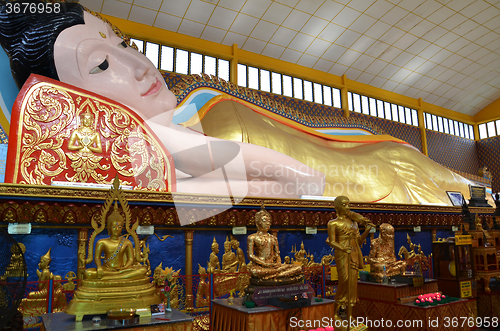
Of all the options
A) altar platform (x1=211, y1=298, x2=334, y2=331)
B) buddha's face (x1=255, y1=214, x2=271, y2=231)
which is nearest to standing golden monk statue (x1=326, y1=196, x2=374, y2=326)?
altar platform (x1=211, y1=298, x2=334, y2=331)

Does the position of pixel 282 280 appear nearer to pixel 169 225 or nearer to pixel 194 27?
pixel 169 225

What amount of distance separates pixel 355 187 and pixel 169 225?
3.57 m

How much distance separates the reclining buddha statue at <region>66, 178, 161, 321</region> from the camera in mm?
2781

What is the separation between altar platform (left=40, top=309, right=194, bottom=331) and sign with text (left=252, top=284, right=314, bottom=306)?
0.84 m

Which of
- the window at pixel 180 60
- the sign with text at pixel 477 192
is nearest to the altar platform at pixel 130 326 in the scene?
the window at pixel 180 60

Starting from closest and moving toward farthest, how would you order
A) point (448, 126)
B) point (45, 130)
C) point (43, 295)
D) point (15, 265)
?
point (15, 265) → point (43, 295) → point (45, 130) → point (448, 126)

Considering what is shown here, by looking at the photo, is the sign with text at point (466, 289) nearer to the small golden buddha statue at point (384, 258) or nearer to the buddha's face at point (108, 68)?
the small golden buddha statue at point (384, 258)

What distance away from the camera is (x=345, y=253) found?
3.81 metres

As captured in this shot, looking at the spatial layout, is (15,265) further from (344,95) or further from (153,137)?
(344,95)

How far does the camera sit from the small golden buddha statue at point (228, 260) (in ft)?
15.0

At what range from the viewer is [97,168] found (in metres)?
4.23

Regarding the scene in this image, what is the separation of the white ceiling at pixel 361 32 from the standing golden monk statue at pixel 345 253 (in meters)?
6.45

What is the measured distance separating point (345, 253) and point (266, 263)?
84 centimetres

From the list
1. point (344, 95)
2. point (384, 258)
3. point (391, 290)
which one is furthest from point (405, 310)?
point (344, 95)
